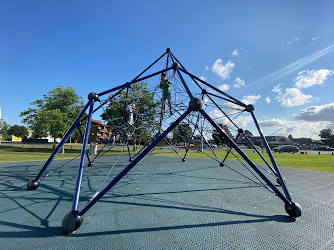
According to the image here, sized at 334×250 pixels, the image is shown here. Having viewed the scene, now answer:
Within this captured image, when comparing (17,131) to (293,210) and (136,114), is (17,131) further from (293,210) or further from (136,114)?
(293,210)

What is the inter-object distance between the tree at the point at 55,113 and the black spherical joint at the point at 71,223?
84.0ft

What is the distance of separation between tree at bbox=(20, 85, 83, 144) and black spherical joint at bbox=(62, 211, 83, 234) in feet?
84.0

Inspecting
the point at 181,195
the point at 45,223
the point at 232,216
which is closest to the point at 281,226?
the point at 232,216

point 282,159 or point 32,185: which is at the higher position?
point 32,185

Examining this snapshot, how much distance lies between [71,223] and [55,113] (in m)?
26.7

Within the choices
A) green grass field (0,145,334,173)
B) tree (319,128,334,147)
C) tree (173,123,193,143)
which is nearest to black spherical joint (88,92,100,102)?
tree (173,123,193,143)

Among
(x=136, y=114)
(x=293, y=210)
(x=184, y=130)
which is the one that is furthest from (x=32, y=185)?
(x=293, y=210)

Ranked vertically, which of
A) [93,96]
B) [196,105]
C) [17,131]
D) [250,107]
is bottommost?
[196,105]

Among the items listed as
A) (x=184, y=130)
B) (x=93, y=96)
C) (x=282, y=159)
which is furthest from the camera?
(x=282, y=159)

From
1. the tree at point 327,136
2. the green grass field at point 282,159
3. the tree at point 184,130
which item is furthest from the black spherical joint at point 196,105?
the tree at point 327,136

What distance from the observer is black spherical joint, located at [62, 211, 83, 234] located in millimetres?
3000

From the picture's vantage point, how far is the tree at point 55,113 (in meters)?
23.9

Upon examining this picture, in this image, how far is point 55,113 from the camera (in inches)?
959

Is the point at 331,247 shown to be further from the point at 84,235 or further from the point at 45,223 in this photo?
the point at 45,223
